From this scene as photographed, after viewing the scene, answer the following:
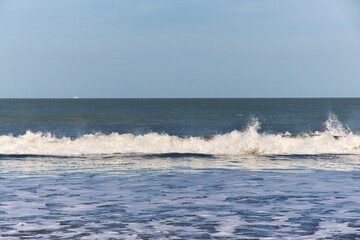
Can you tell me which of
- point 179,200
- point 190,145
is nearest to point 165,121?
point 190,145

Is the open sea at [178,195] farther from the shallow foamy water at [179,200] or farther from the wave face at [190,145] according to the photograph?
the wave face at [190,145]

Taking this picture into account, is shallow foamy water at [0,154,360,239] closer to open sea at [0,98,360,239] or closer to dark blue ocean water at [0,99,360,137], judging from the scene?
open sea at [0,98,360,239]

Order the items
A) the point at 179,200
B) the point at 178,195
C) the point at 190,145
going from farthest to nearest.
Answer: the point at 190,145
the point at 178,195
the point at 179,200

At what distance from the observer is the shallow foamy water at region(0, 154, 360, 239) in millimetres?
8250

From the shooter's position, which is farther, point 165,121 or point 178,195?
point 165,121

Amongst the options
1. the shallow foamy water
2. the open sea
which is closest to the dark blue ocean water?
the open sea

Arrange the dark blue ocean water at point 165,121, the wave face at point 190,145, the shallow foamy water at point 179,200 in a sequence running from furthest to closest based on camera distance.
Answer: the dark blue ocean water at point 165,121
the wave face at point 190,145
the shallow foamy water at point 179,200

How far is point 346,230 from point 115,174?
28.1 ft

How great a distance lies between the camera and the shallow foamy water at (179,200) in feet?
27.1

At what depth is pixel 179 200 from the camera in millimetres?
10820

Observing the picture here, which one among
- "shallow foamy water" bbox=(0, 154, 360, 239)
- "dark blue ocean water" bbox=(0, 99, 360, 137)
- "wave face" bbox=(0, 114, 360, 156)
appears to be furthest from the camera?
"dark blue ocean water" bbox=(0, 99, 360, 137)

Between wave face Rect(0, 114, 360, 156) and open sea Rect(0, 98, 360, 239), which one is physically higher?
wave face Rect(0, 114, 360, 156)

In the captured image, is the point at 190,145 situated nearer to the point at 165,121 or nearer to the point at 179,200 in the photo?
the point at 179,200

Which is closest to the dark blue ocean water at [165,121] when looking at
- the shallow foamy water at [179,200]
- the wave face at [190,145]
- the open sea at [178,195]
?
the wave face at [190,145]
